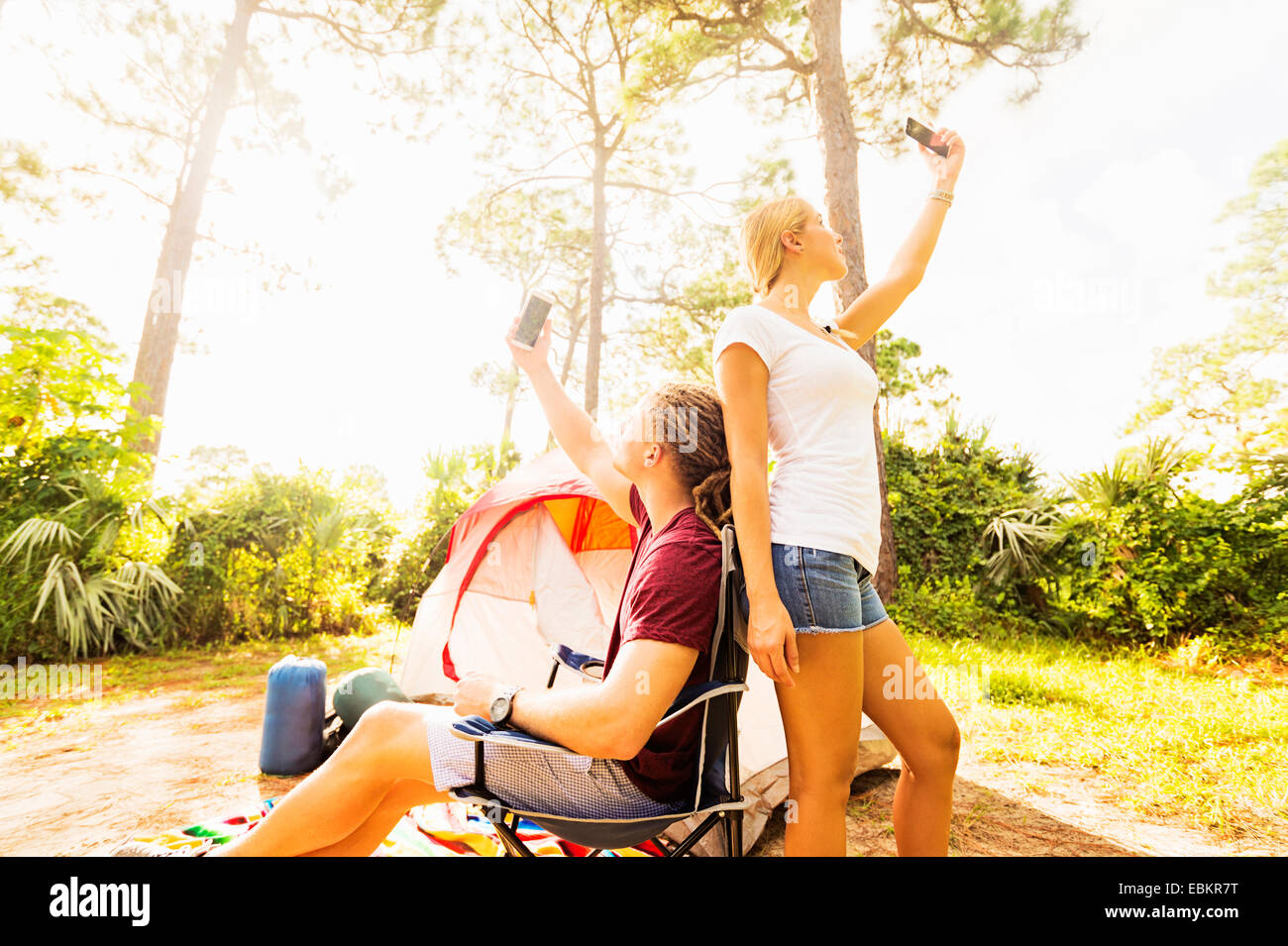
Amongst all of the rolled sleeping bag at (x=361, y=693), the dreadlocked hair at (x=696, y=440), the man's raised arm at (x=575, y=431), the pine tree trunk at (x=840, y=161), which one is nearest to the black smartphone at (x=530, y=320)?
the man's raised arm at (x=575, y=431)

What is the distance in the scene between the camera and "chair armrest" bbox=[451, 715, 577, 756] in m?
1.27

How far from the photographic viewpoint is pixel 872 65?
7.73 m

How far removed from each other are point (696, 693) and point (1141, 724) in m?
3.50

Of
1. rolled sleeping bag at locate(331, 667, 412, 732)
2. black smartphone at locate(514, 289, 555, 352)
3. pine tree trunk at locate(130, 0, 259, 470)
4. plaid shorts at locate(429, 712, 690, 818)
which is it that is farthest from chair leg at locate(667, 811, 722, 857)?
pine tree trunk at locate(130, 0, 259, 470)

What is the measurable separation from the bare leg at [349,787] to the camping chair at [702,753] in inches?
4.5

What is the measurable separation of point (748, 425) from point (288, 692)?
2870mm

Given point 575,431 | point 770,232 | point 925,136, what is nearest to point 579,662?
point 575,431

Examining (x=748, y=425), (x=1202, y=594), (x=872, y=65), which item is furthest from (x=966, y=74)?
(x=748, y=425)

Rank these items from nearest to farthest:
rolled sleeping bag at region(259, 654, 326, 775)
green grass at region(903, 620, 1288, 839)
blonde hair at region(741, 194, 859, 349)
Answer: blonde hair at region(741, 194, 859, 349)
green grass at region(903, 620, 1288, 839)
rolled sleeping bag at region(259, 654, 326, 775)

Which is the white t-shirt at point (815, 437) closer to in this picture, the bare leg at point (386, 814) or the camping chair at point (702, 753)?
the camping chair at point (702, 753)

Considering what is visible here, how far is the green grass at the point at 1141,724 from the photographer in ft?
9.23

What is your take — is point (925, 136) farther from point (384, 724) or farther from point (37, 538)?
point (37, 538)

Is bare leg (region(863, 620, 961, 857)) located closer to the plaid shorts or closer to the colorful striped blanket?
the plaid shorts

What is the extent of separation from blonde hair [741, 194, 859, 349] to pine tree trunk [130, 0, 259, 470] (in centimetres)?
779
